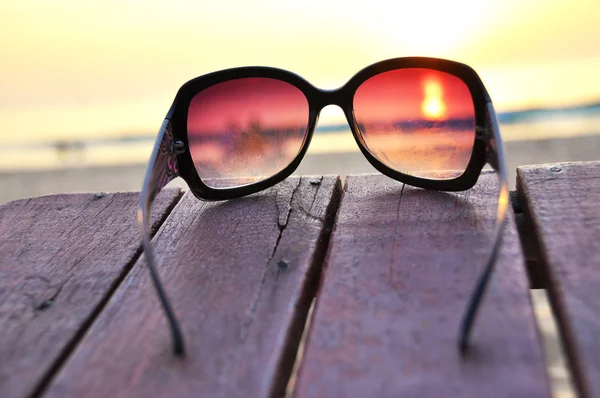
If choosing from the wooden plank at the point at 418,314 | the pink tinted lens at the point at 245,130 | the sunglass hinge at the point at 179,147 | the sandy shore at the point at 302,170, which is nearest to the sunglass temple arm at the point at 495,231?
the wooden plank at the point at 418,314

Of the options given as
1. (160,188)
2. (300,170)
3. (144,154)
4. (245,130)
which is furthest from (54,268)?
(144,154)

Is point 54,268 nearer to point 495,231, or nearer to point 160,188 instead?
point 160,188

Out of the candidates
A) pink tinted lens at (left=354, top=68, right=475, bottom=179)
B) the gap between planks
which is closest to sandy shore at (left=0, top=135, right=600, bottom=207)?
pink tinted lens at (left=354, top=68, right=475, bottom=179)

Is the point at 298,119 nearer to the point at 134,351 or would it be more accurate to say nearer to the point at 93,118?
the point at 134,351

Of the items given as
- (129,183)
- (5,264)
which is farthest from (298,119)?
(129,183)

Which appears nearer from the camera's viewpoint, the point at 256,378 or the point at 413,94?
the point at 256,378

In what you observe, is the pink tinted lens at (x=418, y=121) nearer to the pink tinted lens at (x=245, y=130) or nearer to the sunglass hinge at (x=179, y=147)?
the pink tinted lens at (x=245, y=130)

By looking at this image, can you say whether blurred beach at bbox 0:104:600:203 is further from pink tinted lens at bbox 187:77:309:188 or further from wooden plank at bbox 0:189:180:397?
wooden plank at bbox 0:189:180:397
